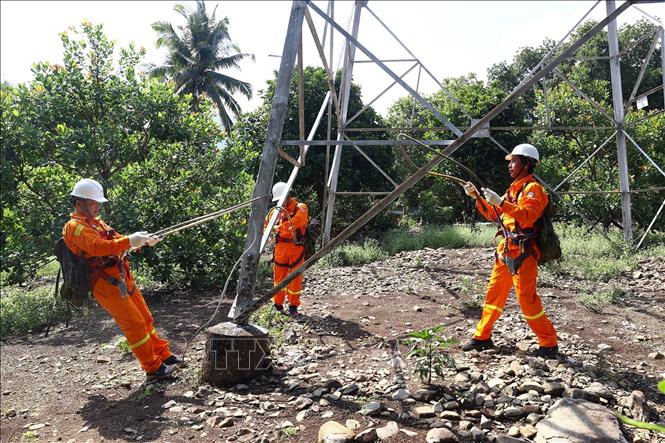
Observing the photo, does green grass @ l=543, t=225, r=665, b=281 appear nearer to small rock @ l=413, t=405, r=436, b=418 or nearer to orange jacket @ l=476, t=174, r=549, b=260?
orange jacket @ l=476, t=174, r=549, b=260

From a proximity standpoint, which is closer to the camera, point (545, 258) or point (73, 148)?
point (545, 258)

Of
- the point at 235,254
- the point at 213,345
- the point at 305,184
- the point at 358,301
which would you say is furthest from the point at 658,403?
the point at 305,184

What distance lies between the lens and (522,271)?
4168 millimetres

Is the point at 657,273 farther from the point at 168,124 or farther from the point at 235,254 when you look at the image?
the point at 168,124

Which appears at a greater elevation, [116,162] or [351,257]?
[116,162]

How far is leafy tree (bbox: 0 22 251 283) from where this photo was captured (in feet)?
24.2

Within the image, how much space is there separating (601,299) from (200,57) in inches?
864

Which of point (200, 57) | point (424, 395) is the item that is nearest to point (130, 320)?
point (424, 395)

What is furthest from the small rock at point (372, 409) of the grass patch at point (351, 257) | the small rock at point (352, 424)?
the grass patch at point (351, 257)

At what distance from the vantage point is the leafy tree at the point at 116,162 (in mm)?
7371

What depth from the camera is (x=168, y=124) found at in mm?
8086

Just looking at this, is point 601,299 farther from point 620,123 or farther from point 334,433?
point 334,433

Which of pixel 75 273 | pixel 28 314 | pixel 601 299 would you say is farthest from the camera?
pixel 28 314

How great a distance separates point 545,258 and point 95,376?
4.40 m
